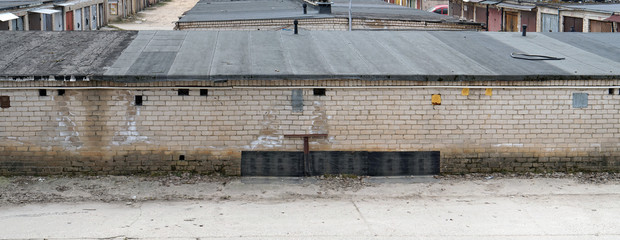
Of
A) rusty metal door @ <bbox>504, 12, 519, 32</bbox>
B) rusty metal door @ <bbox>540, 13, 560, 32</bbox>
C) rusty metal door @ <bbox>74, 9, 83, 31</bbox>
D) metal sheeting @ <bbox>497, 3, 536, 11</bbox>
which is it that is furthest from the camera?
rusty metal door @ <bbox>74, 9, 83, 31</bbox>

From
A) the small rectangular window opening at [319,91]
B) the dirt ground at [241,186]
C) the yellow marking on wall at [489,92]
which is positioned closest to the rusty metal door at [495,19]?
the dirt ground at [241,186]

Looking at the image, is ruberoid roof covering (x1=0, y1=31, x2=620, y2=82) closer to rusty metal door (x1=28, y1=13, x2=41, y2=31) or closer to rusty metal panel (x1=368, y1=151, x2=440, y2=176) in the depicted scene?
rusty metal panel (x1=368, y1=151, x2=440, y2=176)

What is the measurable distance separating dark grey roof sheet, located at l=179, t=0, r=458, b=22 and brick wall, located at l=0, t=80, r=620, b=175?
1158cm

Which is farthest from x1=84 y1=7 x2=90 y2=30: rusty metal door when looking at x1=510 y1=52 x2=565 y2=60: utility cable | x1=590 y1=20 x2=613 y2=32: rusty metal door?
x1=510 y1=52 x2=565 y2=60: utility cable

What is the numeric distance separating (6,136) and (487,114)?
27.2ft

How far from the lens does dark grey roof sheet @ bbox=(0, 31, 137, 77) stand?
41.6 ft

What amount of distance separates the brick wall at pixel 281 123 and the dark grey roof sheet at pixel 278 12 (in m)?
11.6

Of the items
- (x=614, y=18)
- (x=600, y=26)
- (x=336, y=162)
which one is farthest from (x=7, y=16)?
(x=600, y=26)

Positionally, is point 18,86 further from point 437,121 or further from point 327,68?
point 437,121

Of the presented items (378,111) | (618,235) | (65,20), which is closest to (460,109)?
(378,111)

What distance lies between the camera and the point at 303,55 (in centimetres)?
1398

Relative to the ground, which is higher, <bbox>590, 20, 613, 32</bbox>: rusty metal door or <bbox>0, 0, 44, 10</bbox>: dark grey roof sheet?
<bbox>0, 0, 44, 10</bbox>: dark grey roof sheet

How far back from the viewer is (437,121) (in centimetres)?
1297

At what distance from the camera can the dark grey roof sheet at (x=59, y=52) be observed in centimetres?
1268
